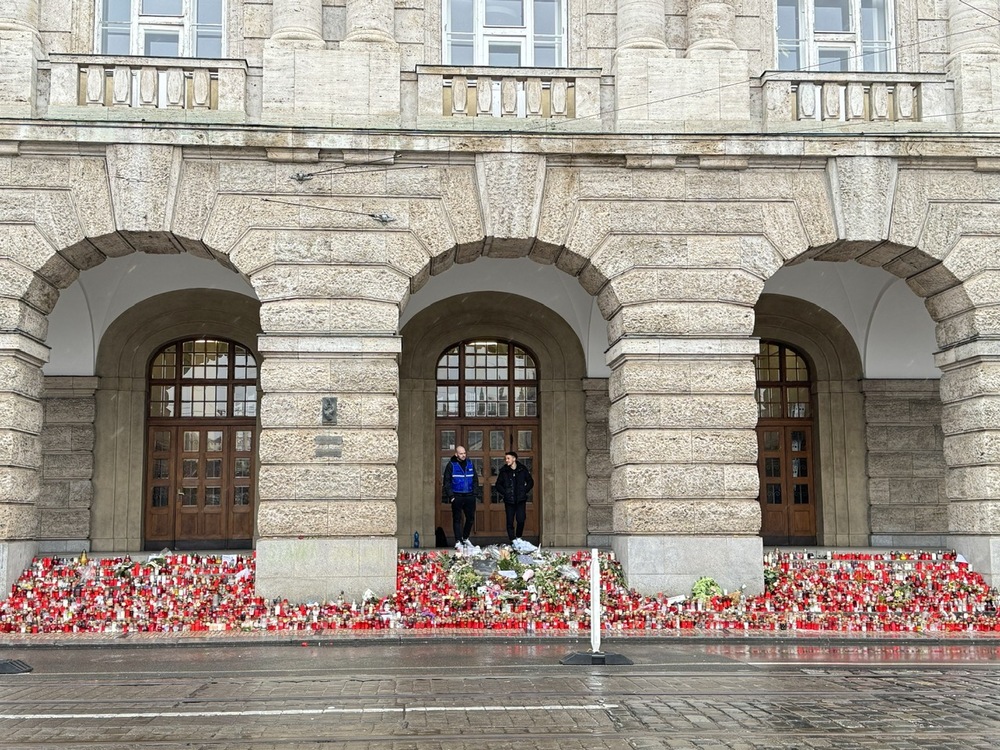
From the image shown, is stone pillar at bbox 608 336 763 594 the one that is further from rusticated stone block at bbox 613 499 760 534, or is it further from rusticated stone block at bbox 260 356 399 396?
rusticated stone block at bbox 260 356 399 396

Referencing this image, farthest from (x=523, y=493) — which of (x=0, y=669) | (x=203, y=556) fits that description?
(x=0, y=669)

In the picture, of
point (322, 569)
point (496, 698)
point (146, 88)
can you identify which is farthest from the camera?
point (146, 88)

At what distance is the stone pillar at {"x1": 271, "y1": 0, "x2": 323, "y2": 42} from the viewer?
1532 cm

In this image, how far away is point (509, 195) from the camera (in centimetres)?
1525

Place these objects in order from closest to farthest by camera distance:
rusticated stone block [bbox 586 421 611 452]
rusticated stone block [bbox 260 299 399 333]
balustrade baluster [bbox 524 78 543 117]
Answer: rusticated stone block [bbox 260 299 399 333] → balustrade baluster [bbox 524 78 543 117] → rusticated stone block [bbox 586 421 611 452]

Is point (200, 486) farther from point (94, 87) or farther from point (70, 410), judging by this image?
point (94, 87)

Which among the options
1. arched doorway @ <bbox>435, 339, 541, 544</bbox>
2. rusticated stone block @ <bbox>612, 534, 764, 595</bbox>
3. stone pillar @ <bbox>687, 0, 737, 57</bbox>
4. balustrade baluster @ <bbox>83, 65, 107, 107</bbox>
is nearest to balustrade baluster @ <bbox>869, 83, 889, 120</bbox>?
stone pillar @ <bbox>687, 0, 737, 57</bbox>

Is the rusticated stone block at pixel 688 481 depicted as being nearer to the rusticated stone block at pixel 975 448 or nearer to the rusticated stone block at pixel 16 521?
the rusticated stone block at pixel 975 448

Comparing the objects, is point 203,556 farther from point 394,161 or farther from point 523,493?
point 394,161

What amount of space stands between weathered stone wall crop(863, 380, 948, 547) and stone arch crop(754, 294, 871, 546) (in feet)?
0.73

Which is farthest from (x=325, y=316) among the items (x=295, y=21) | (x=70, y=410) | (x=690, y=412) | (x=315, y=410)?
(x=70, y=410)

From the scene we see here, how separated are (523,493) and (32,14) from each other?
1001 cm

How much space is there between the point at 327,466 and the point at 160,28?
688 cm

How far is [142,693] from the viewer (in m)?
9.06
